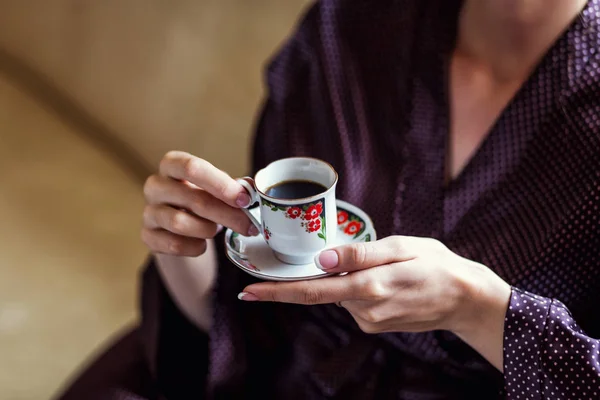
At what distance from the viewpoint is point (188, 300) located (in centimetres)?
102

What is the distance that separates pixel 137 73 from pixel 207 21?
0.69 ft

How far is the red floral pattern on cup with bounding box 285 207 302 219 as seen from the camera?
731 millimetres

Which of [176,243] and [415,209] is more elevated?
[415,209]

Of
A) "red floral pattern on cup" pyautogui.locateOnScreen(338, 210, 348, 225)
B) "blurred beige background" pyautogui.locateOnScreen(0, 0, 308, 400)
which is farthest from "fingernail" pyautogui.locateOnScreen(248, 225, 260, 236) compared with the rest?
"blurred beige background" pyautogui.locateOnScreen(0, 0, 308, 400)

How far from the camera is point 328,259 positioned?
2.33ft

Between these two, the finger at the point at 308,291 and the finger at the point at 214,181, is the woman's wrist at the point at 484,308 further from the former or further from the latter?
the finger at the point at 214,181

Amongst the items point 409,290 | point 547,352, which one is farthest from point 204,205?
point 547,352

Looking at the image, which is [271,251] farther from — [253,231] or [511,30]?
[511,30]

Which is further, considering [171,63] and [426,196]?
[171,63]

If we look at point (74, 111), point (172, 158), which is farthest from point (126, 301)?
point (172, 158)

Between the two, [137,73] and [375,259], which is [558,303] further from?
[137,73]

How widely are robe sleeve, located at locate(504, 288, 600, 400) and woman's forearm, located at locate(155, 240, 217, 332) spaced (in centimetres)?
42

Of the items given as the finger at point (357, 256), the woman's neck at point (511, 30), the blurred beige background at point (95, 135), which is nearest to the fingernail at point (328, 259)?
the finger at point (357, 256)

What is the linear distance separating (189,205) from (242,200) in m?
0.07
